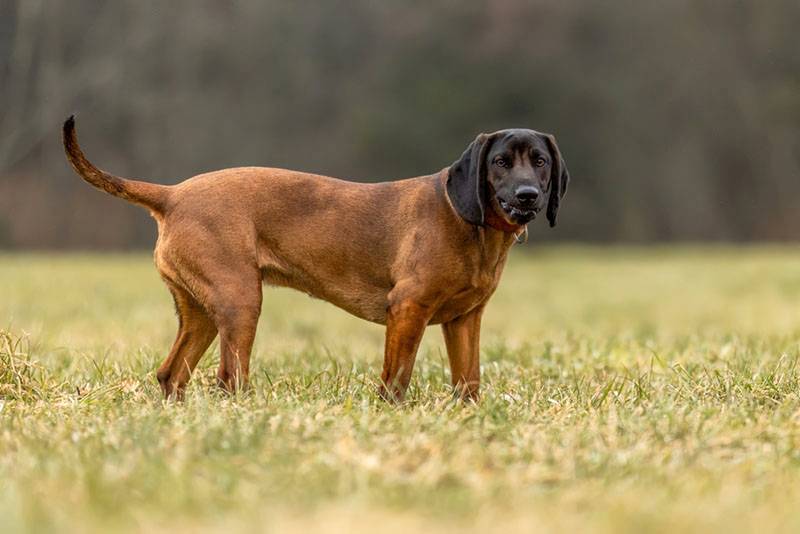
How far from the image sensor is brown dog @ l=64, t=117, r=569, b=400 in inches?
193

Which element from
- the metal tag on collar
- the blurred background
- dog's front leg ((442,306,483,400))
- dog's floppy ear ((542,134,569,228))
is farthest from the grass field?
the blurred background

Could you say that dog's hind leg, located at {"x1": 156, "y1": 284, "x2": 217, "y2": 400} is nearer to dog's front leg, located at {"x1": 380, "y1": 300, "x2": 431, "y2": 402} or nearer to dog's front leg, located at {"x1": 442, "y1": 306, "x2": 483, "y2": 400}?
dog's front leg, located at {"x1": 380, "y1": 300, "x2": 431, "y2": 402}

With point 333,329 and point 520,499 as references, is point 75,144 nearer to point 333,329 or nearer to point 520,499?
point 520,499

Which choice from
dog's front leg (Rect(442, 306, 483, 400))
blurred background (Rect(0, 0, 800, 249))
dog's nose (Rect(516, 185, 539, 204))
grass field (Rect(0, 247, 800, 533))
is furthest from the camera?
blurred background (Rect(0, 0, 800, 249))

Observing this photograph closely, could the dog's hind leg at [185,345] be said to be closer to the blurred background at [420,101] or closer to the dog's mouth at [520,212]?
the dog's mouth at [520,212]

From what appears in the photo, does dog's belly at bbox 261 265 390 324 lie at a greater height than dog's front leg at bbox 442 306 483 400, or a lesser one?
greater

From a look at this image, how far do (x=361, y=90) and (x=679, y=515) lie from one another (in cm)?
2513

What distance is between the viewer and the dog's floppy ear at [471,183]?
4.88 meters

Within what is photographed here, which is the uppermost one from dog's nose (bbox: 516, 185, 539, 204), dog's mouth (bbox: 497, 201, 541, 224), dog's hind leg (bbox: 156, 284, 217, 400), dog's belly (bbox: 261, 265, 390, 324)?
dog's nose (bbox: 516, 185, 539, 204)

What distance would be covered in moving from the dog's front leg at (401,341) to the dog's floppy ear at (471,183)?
47 centimetres

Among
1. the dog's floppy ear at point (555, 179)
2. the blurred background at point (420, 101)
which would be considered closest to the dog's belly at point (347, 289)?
the dog's floppy ear at point (555, 179)

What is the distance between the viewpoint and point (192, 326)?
5.21 meters

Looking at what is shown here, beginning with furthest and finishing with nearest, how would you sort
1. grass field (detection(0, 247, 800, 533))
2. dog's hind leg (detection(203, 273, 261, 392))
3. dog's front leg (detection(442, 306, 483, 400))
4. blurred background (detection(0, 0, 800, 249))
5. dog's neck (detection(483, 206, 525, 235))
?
blurred background (detection(0, 0, 800, 249)) → dog's front leg (detection(442, 306, 483, 400)) → dog's neck (detection(483, 206, 525, 235)) → dog's hind leg (detection(203, 273, 261, 392)) → grass field (detection(0, 247, 800, 533))

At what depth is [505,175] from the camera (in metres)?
4.89
